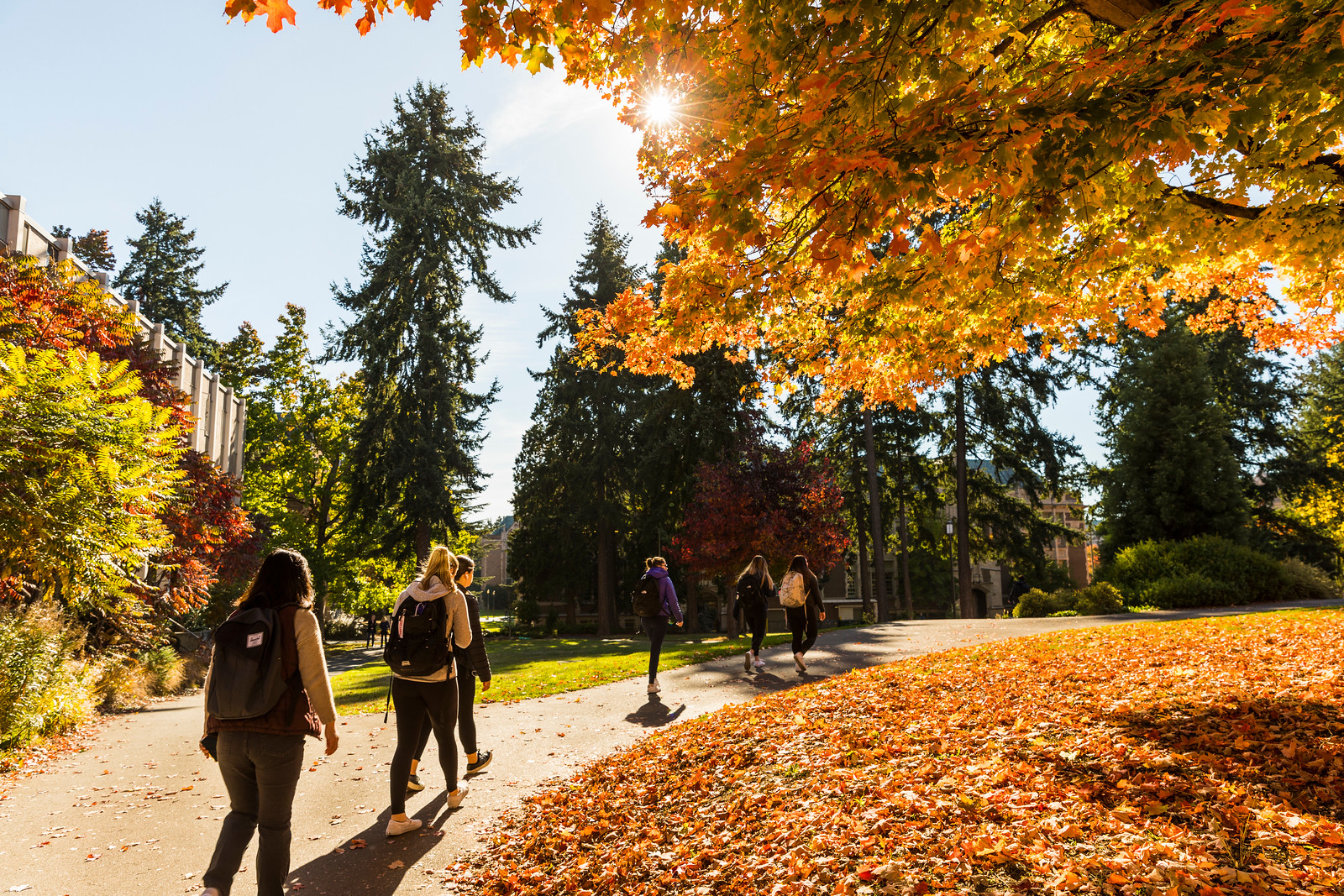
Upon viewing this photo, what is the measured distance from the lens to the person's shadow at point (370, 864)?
180 inches

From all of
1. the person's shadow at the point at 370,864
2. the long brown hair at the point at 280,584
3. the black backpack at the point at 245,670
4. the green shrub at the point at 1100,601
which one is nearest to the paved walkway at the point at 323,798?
the person's shadow at the point at 370,864

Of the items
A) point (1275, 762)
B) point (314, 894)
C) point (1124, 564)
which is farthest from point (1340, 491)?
point (314, 894)

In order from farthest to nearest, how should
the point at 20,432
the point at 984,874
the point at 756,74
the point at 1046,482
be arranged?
the point at 1046,482 → the point at 20,432 → the point at 756,74 → the point at 984,874

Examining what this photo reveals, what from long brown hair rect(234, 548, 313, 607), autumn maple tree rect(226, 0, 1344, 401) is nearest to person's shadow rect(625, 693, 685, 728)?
autumn maple tree rect(226, 0, 1344, 401)

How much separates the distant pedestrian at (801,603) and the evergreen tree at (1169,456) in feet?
70.0

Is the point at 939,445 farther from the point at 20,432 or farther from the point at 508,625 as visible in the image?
the point at 20,432

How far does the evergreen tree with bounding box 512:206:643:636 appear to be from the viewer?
34312mm

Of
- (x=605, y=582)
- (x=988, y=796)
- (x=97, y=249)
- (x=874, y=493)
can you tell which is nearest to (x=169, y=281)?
(x=97, y=249)

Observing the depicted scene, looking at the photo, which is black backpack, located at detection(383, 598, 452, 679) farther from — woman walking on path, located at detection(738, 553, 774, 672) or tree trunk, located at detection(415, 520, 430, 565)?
tree trunk, located at detection(415, 520, 430, 565)

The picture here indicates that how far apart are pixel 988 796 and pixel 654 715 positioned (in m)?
5.49

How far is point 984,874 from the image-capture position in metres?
3.44

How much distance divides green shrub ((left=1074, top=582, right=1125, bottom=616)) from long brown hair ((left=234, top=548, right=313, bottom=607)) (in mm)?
23178

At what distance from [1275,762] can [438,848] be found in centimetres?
526

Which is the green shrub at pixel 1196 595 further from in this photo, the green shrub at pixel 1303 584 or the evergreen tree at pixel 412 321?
the evergreen tree at pixel 412 321
